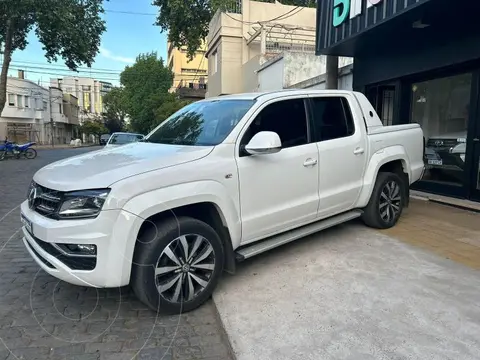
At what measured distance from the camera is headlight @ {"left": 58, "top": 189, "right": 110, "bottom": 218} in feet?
8.99

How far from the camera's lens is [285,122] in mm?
3986

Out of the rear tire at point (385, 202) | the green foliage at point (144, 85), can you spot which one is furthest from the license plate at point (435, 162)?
the green foliage at point (144, 85)

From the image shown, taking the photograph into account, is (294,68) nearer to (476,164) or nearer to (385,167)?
(476,164)

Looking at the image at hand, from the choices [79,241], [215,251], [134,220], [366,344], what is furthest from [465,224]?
[79,241]

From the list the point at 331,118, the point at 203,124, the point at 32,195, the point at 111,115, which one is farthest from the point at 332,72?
the point at 111,115

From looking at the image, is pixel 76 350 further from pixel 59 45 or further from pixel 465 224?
pixel 59 45

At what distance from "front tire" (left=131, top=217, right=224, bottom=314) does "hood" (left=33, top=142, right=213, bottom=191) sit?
1.56 ft

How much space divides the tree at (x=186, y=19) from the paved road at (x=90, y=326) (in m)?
20.2

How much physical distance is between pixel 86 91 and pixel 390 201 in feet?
327

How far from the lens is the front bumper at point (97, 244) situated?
272cm

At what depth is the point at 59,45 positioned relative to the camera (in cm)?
2428

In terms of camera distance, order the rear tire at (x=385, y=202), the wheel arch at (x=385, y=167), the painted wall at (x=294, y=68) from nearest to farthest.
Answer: the wheel arch at (x=385, y=167) < the rear tire at (x=385, y=202) < the painted wall at (x=294, y=68)

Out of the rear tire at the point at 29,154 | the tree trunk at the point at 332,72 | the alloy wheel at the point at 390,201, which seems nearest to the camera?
the alloy wheel at the point at 390,201

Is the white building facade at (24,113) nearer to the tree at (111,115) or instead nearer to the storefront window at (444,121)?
the tree at (111,115)
